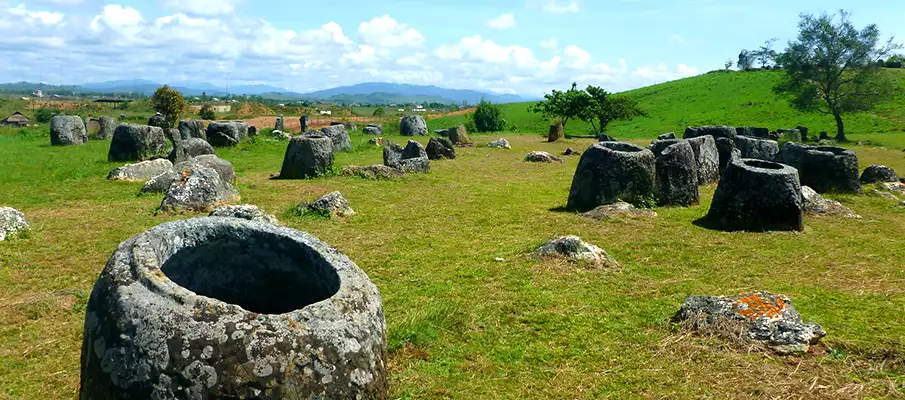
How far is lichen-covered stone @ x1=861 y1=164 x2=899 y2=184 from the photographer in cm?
2025

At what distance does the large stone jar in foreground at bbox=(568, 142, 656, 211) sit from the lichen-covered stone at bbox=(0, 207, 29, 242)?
12114mm

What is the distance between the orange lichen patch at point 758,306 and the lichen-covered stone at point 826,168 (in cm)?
1370

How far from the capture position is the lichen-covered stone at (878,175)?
20.2m

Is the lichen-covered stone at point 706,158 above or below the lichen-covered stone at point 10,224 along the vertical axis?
above

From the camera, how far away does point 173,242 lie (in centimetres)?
514

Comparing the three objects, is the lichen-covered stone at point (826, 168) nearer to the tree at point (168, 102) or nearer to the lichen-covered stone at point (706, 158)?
the lichen-covered stone at point (706, 158)

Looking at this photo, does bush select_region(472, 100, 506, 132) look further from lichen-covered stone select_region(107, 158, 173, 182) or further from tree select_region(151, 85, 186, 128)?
lichen-covered stone select_region(107, 158, 173, 182)

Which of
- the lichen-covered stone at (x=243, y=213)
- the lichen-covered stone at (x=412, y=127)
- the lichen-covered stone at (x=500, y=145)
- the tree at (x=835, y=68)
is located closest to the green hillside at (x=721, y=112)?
the tree at (x=835, y=68)

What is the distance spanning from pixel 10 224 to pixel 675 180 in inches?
597

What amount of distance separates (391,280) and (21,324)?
15.4 feet

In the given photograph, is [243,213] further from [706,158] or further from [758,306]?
[706,158]

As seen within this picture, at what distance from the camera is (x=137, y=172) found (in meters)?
19.1

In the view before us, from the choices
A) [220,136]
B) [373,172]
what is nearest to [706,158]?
[373,172]

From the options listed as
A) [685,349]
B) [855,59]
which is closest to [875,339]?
[685,349]
